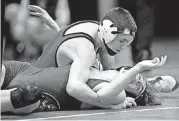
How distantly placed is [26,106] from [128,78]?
1.01 meters

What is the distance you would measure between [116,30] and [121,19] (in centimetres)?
14

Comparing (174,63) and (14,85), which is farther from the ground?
(14,85)

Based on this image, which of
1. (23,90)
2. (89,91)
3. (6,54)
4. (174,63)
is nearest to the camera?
(23,90)

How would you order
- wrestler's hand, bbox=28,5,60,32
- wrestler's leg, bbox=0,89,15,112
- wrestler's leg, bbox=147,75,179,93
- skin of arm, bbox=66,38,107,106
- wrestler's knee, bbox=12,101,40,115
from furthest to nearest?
1. wrestler's hand, bbox=28,5,60,32
2. wrestler's leg, bbox=147,75,179,93
3. skin of arm, bbox=66,38,107,106
4. wrestler's knee, bbox=12,101,40,115
5. wrestler's leg, bbox=0,89,15,112

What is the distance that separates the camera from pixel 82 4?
20.2m

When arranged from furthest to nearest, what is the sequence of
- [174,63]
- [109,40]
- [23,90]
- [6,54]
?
[174,63] → [6,54] → [109,40] → [23,90]

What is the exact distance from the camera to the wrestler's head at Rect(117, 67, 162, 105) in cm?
736

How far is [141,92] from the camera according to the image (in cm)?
743

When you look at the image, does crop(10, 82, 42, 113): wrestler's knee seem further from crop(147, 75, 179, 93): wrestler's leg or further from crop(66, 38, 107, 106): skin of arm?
crop(147, 75, 179, 93): wrestler's leg

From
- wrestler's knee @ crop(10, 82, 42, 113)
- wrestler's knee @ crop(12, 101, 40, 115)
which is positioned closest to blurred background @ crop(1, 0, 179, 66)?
wrestler's knee @ crop(12, 101, 40, 115)

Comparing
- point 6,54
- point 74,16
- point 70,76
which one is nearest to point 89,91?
point 70,76

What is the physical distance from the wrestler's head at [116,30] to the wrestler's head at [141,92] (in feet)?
0.88

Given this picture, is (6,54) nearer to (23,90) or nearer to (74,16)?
(23,90)

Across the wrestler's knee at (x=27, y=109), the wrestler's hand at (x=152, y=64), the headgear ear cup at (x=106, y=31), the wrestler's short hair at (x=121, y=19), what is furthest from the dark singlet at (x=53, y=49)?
the wrestler's knee at (x=27, y=109)
